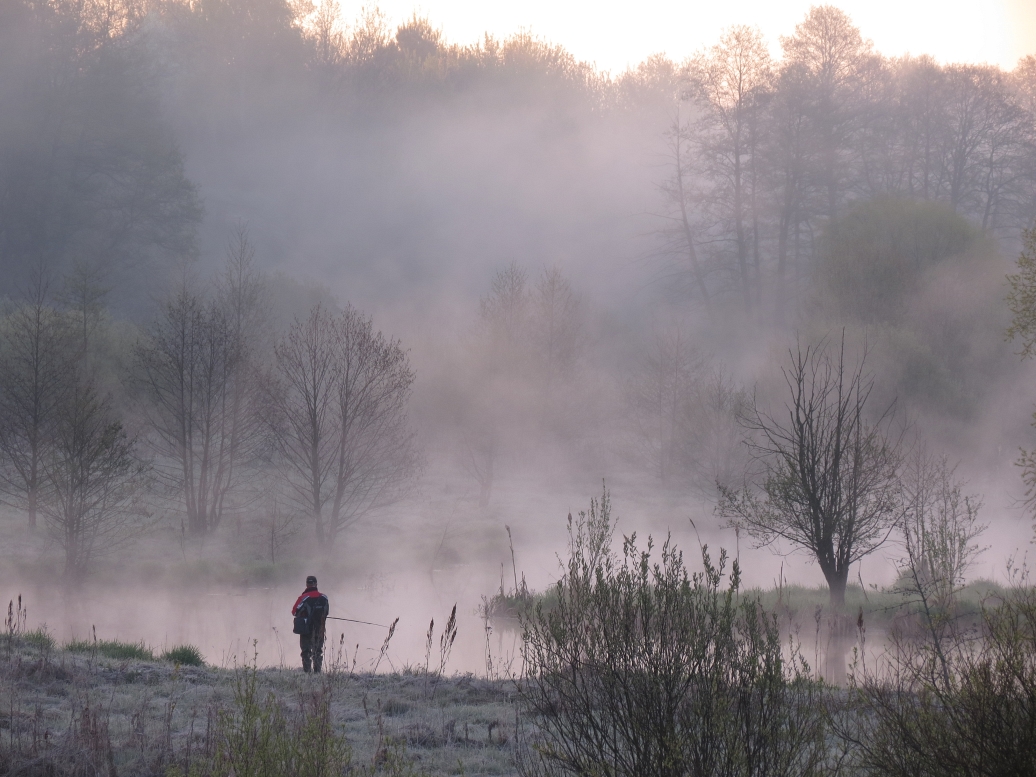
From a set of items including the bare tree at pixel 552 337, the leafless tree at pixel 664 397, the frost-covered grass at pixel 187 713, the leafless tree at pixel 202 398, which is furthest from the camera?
the leafless tree at pixel 664 397

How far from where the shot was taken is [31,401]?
23.3 m

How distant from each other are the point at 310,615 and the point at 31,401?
53.5 feet

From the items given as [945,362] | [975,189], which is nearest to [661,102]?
[975,189]

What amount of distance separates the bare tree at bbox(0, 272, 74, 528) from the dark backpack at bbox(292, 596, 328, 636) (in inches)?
490

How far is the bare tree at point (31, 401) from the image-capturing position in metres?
21.8

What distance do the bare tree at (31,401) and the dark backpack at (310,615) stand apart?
40.9 feet

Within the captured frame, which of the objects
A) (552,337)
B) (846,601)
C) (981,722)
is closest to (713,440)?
(552,337)

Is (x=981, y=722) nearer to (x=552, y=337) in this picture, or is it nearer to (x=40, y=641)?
(x=40, y=641)

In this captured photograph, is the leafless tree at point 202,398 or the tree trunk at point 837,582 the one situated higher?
the leafless tree at point 202,398

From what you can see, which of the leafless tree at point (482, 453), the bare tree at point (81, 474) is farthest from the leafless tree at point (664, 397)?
the bare tree at point (81, 474)

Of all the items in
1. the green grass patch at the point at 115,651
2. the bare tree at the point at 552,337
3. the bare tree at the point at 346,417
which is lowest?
the green grass patch at the point at 115,651

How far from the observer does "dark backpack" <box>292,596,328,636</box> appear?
11.3m

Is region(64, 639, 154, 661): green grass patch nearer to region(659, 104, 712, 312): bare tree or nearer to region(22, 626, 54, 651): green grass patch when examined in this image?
region(22, 626, 54, 651): green grass patch

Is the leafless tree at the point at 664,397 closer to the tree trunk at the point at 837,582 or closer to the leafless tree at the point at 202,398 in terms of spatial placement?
the leafless tree at the point at 202,398
